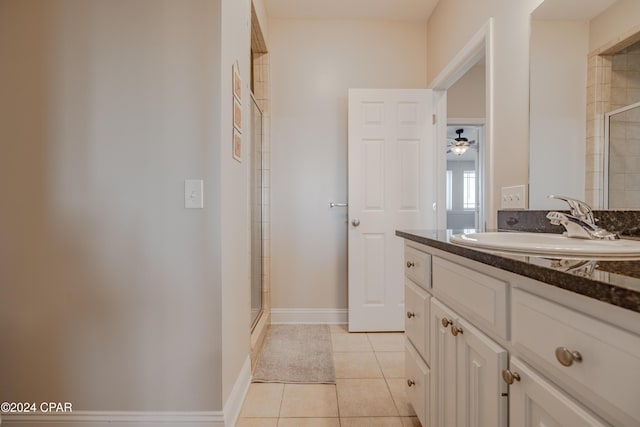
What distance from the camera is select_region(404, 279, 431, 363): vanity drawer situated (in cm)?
125

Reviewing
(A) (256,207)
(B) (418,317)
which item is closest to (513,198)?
(B) (418,317)

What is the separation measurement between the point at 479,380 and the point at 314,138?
234 centimetres

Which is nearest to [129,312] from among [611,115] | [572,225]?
[572,225]

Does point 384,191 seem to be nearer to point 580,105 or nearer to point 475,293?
point 580,105

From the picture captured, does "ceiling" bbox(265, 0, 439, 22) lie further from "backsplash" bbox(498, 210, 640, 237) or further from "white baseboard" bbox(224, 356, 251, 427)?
"white baseboard" bbox(224, 356, 251, 427)

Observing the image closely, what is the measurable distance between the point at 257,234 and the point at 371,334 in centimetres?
124

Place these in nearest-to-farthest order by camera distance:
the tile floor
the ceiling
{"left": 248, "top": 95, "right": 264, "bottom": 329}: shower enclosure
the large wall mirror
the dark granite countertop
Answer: the dark granite countertop
the large wall mirror
the tile floor
{"left": 248, "top": 95, "right": 264, "bottom": 329}: shower enclosure
the ceiling

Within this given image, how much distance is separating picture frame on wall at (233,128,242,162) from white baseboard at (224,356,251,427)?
114 cm

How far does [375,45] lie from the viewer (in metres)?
2.88

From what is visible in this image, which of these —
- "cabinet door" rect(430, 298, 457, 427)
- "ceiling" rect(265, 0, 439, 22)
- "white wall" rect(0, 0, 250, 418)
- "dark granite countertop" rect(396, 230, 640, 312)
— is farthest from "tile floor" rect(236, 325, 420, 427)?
"ceiling" rect(265, 0, 439, 22)

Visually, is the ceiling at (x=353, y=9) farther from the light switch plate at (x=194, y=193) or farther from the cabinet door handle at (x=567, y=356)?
the cabinet door handle at (x=567, y=356)

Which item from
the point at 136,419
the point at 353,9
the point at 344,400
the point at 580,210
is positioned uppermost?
the point at 353,9

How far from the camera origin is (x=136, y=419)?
4.51 ft

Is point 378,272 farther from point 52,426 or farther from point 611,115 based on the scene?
point 52,426
